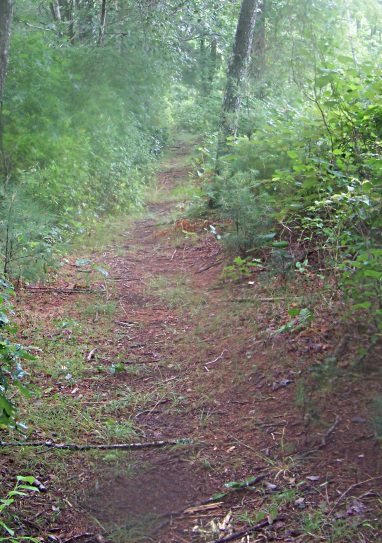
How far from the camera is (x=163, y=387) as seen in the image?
4469mm

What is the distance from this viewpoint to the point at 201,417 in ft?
13.1

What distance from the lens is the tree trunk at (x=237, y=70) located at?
9.20 metres

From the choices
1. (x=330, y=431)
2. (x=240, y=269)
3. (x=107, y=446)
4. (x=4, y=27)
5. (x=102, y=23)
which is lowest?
(x=107, y=446)

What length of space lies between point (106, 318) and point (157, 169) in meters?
9.38

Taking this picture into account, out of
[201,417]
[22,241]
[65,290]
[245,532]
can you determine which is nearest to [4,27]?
[22,241]

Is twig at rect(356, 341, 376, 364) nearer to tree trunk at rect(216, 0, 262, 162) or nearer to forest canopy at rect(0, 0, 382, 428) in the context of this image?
forest canopy at rect(0, 0, 382, 428)

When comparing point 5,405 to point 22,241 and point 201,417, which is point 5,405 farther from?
point 22,241

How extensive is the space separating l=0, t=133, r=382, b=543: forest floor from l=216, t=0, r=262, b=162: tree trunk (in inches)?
144

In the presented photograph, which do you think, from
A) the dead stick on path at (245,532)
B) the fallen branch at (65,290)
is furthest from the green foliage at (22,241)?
the dead stick on path at (245,532)

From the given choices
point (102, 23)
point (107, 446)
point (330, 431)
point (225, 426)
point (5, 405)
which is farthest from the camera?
point (102, 23)

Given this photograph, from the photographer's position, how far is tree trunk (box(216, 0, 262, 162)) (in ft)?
30.2

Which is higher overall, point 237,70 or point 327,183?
point 237,70

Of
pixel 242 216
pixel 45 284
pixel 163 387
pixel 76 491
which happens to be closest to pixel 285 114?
pixel 242 216

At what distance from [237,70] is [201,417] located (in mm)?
7144
